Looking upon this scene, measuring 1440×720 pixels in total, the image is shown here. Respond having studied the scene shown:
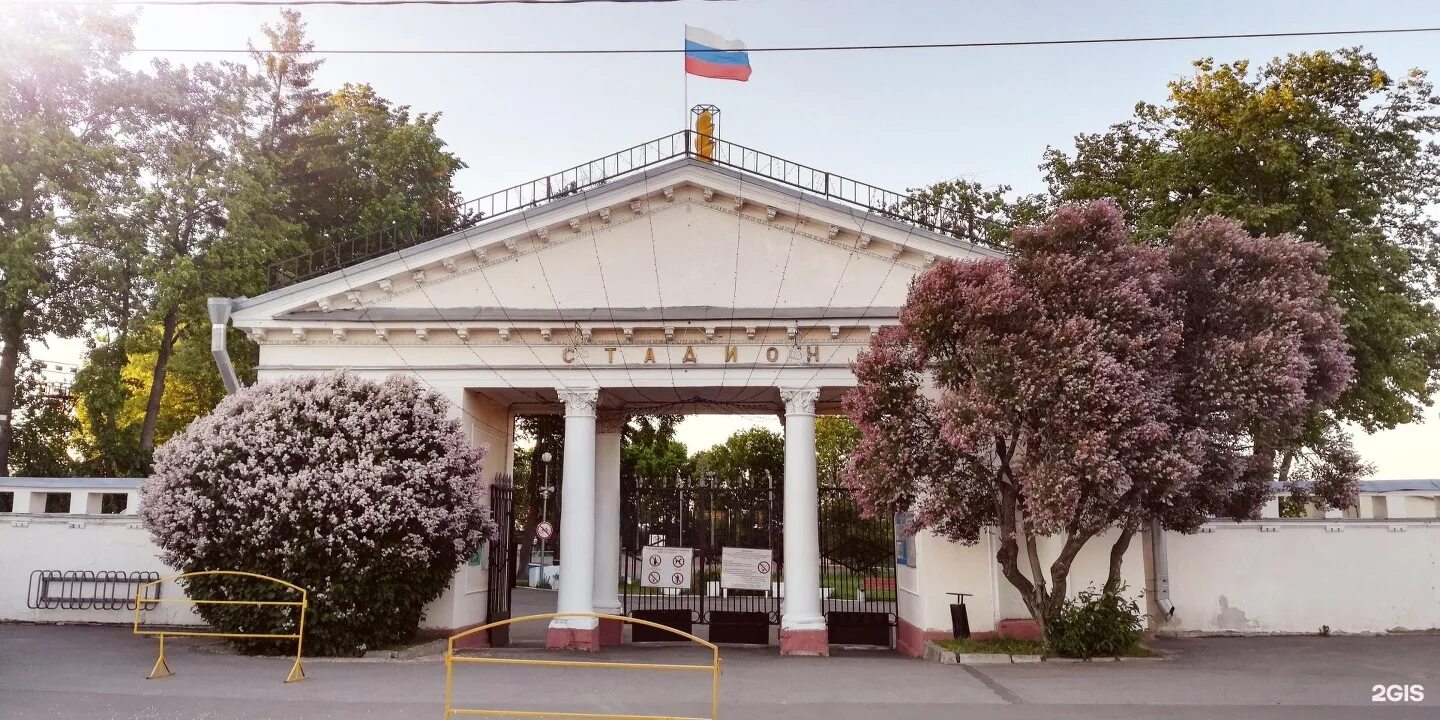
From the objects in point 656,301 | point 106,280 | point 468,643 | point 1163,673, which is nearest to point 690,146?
point 656,301

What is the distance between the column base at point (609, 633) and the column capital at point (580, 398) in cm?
431

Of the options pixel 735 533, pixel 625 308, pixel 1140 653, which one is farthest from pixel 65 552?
pixel 1140 653

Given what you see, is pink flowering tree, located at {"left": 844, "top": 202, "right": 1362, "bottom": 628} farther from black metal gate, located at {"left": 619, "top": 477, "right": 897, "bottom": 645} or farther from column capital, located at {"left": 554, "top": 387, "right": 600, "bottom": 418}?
column capital, located at {"left": 554, "top": 387, "right": 600, "bottom": 418}

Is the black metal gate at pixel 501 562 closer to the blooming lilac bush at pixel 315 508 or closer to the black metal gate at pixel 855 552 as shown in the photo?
the blooming lilac bush at pixel 315 508

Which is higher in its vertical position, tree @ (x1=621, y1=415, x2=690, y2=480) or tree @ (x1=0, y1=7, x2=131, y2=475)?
tree @ (x1=0, y1=7, x2=131, y2=475)

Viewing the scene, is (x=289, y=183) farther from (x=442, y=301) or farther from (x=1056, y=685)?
(x=1056, y=685)

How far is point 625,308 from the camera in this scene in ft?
Result: 55.5

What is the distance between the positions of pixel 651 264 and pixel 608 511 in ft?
18.4

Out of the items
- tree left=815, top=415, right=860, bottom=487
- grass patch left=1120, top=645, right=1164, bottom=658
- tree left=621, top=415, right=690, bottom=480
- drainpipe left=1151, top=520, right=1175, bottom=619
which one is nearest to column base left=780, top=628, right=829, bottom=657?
grass patch left=1120, top=645, right=1164, bottom=658

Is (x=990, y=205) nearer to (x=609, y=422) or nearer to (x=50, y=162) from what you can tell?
(x=609, y=422)

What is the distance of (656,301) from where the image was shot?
17.0 m

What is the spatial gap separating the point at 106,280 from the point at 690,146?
18.1 m

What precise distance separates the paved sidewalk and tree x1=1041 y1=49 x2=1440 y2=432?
319 inches

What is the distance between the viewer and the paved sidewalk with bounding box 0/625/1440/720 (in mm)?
10156
